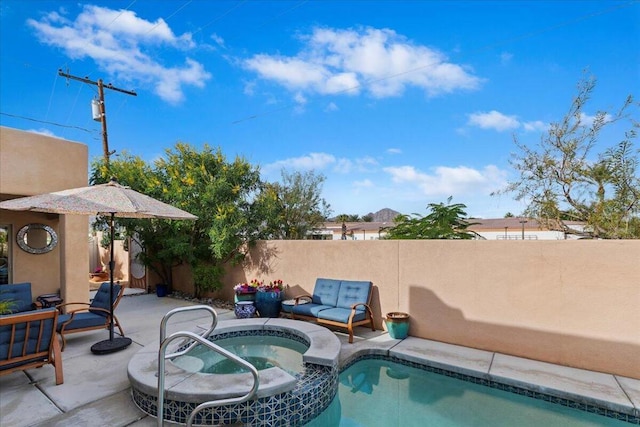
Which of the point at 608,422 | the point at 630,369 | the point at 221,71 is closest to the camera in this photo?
the point at 608,422

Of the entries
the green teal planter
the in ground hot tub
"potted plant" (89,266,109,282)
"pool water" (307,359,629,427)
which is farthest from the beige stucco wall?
the green teal planter

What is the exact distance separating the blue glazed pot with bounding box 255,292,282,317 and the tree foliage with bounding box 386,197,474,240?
3659 mm

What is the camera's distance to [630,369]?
5.28m

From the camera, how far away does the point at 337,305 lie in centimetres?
788

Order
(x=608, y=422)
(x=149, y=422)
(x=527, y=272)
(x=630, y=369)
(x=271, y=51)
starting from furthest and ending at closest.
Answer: (x=271, y=51) → (x=527, y=272) → (x=630, y=369) → (x=608, y=422) → (x=149, y=422)

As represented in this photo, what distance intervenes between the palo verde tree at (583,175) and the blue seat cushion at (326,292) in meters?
6.75

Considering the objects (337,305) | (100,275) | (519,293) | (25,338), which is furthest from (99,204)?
(100,275)

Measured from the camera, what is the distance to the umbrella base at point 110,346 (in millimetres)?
6123

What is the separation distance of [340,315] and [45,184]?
6902 mm

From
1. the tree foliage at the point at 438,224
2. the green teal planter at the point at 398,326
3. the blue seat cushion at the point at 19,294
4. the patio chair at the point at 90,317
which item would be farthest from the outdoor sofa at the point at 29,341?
the tree foliage at the point at 438,224

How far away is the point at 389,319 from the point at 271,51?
10.7 meters

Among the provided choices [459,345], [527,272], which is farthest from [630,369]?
[459,345]

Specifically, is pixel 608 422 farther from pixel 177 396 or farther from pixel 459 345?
pixel 177 396

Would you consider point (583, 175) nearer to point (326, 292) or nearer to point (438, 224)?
point (438, 224)
